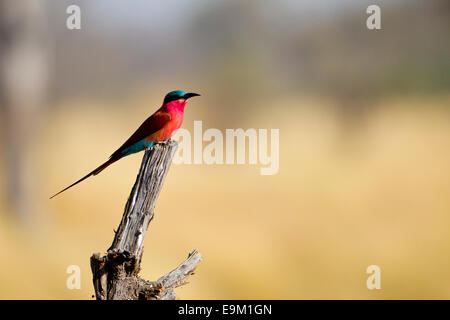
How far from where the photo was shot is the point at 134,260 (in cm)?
313

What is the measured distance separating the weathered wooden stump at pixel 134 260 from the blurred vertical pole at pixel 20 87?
285 inches

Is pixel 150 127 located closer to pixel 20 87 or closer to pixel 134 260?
pixel 134 260

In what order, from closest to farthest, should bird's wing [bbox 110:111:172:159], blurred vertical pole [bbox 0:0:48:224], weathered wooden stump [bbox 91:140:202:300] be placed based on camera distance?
weathered wooden stump [bbox 91:140:202:300] < bird's wing [bbox 110:111:172:159] < blurred vertical pole [bbox 0:0:48:224]

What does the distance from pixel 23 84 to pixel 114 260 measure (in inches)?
303

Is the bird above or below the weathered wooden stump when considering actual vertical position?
above

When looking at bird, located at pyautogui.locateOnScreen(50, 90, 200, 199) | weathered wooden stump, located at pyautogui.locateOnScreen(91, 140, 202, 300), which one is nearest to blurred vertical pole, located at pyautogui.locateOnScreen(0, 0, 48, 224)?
bird, located at pyautogui.locateOnScreen(50, 90, 200, 199)

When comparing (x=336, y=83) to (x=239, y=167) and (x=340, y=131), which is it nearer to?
(x=340, y=131)

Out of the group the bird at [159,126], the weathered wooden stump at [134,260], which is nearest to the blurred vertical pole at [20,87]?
the bird at [159,126]

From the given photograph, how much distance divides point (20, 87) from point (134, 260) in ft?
25.4

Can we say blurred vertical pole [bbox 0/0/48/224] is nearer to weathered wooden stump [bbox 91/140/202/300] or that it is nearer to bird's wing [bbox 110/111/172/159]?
bird's wing [bbox 110/111/172/159]

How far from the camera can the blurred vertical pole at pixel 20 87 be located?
966 centimetres

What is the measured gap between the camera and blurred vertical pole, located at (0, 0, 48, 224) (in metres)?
9.66

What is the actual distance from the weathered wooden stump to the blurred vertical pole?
7.24 metres

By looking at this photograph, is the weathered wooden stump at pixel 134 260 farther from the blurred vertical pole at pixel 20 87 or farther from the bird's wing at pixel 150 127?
the blurred vertical pole at pixel 20 87
